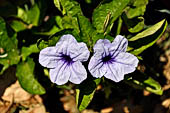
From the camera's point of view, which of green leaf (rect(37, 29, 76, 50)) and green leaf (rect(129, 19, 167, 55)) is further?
green leaf (rect(129, 19, 167, 55))

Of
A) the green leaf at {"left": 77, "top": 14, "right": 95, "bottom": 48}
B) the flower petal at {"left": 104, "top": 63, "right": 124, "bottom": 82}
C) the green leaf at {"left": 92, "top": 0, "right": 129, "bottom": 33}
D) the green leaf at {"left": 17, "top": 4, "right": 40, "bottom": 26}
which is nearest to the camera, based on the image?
the flower petal at {"left": 104, "top": 63, "right": 124, "bottom": 82}

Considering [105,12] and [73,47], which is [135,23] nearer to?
[105,12]

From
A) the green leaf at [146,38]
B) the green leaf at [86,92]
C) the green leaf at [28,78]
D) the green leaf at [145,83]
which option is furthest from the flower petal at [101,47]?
the green leaf at [28,78]

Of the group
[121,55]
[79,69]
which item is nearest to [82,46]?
[79,69]

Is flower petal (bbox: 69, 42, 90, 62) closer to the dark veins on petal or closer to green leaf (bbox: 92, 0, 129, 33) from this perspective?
the dark veins on petal

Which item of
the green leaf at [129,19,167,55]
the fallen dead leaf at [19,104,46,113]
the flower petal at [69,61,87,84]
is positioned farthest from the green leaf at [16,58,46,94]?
the green leaf at [129,19,167,55]

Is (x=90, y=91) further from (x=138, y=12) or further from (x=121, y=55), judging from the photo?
(x=138, y=12)

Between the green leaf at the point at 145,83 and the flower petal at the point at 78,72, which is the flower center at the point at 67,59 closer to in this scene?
the flower petal at the point at 78,72
